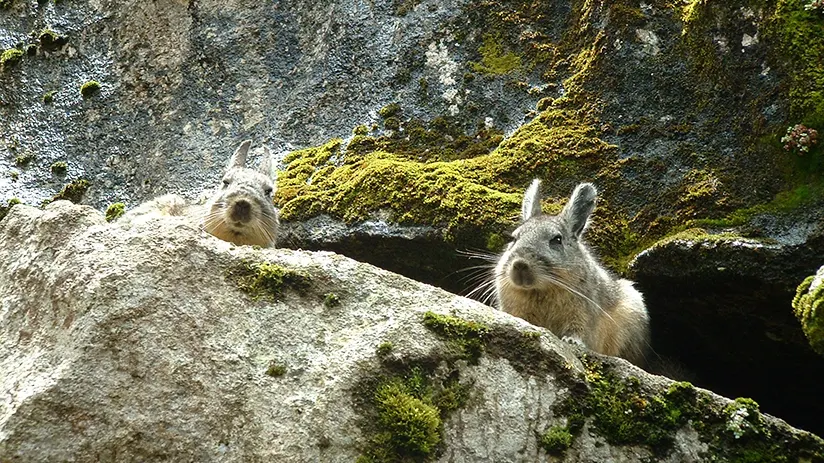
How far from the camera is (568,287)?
27.4 feet

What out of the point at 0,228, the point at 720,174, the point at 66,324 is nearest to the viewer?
the point at 66,324

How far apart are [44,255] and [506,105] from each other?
5.37 meters

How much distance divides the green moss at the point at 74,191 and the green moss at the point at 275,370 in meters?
5.62

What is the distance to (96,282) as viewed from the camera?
5773 millimetres

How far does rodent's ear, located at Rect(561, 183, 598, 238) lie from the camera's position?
27.8ft

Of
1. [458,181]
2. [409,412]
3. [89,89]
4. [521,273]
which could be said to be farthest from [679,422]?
[89,89]

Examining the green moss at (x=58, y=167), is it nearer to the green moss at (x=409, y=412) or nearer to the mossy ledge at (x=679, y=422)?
the green moss at (x=409, y=412)

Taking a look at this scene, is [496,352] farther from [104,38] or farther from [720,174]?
[104,38]

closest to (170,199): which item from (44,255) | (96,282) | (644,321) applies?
(44,255)

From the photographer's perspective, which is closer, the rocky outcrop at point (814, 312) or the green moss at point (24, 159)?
the rocky outcrop at point (814, 312)

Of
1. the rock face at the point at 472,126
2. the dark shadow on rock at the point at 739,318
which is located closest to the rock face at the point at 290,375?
the dark shadow on rock at the point at 739,318

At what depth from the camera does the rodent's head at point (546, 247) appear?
8.35 m

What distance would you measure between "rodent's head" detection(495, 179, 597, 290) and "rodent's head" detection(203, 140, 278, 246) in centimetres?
258

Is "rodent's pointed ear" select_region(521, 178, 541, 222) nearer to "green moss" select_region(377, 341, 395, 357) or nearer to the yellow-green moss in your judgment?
the yellow-green moss
